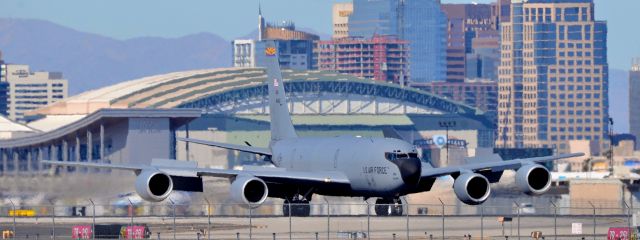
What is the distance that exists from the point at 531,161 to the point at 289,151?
Answer: 12225mm

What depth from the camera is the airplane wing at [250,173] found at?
262 feet

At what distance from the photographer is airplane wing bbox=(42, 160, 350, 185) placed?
8000 centimetres

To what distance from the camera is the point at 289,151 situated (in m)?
87.9

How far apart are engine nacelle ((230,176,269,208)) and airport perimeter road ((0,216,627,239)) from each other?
3.46 ft

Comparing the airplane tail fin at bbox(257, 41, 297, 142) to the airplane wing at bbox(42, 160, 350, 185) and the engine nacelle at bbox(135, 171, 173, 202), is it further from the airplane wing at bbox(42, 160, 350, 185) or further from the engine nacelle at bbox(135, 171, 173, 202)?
the engine nacelle at bbox(135, 171, 173, 202)

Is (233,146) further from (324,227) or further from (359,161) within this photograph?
(324,227)

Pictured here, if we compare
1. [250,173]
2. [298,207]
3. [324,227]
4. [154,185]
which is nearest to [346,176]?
[298,207]

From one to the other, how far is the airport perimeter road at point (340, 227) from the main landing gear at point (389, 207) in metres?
0.91

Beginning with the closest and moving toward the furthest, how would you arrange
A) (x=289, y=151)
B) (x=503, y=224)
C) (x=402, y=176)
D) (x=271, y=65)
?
(x=503, y=224), (x=402, y=176), (x=289, y=151), (x=271, y=65)

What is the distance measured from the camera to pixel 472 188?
7975 cm

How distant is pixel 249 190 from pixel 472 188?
976 centimetres

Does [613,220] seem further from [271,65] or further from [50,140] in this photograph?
[50,140]

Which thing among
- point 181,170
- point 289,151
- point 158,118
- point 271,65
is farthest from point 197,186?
point 158,118

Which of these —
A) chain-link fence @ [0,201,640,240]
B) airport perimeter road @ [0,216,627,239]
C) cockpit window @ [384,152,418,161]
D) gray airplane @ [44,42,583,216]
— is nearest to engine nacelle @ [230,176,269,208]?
gray airplane @ [44,42,583,216]
